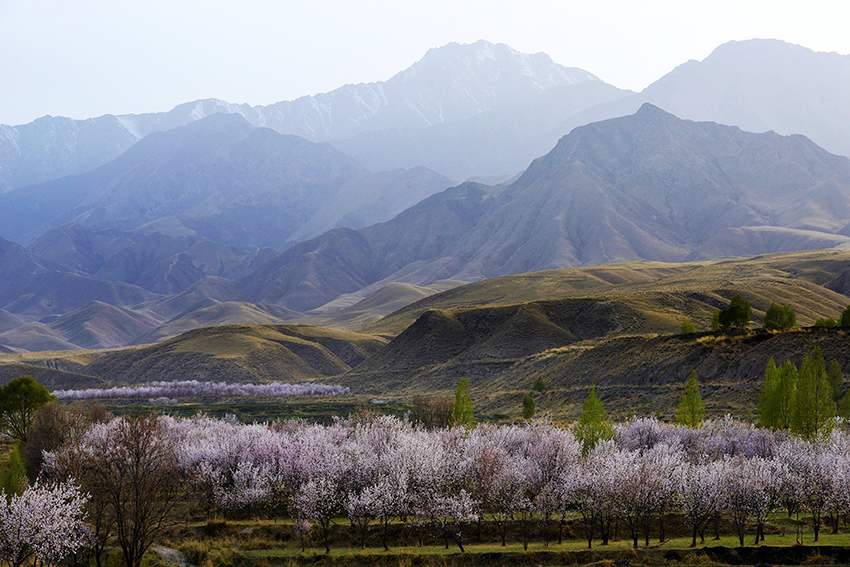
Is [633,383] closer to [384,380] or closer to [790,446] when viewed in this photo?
[790,446]

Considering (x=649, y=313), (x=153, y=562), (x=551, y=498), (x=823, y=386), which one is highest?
(x=649, y=313)

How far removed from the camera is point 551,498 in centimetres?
4466

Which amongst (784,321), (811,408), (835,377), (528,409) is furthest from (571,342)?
(811,408)

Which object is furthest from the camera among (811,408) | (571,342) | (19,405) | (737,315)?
(571,342)

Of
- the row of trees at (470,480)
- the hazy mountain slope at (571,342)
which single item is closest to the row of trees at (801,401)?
the row of trees at (470,480)

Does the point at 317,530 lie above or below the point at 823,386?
below

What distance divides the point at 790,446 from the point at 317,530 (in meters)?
34.1

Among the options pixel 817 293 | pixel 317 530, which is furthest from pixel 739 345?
pixel 817 293

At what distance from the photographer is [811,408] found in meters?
57.8

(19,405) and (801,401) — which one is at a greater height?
(801,401)

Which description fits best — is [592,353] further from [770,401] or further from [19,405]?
[19,405]

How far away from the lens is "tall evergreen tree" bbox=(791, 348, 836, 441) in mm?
57100

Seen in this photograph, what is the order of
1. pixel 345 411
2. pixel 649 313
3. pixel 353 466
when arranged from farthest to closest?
pixel 649 313, pixel 345 411, pixel 353 466

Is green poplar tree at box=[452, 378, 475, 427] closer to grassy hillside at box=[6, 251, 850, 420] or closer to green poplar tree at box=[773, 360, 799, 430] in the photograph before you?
grassy hillside at box=[6, 251, 850, 420]
